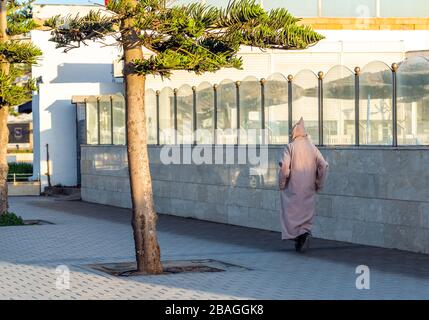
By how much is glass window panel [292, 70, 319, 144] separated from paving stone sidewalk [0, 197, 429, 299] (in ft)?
6.20

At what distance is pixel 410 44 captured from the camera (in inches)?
1083

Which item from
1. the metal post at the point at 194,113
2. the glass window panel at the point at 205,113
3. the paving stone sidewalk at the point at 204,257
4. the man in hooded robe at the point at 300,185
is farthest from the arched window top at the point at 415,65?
the metal post at the point at 194,113

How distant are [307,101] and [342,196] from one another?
1986 mm

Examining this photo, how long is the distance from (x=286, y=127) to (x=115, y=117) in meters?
9.12

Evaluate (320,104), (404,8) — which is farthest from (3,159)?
(404,8)

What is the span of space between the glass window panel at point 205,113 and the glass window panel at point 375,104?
5.34 m

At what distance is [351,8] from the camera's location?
2733 centimetres

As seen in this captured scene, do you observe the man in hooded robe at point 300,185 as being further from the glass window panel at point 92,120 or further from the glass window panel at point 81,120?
the glass window panel at point 81,120

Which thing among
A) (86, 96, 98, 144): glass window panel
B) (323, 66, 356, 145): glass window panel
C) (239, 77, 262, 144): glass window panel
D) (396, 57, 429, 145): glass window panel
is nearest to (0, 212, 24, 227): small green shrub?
(239, 77, 262, 144): glass window panel

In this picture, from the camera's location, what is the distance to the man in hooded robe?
15.1 meters

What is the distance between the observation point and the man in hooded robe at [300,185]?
15.1m

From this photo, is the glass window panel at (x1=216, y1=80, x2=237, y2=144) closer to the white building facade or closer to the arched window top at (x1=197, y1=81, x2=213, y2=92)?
the arched window top at (x1=197, y1=81, x2=213, y2=92)
